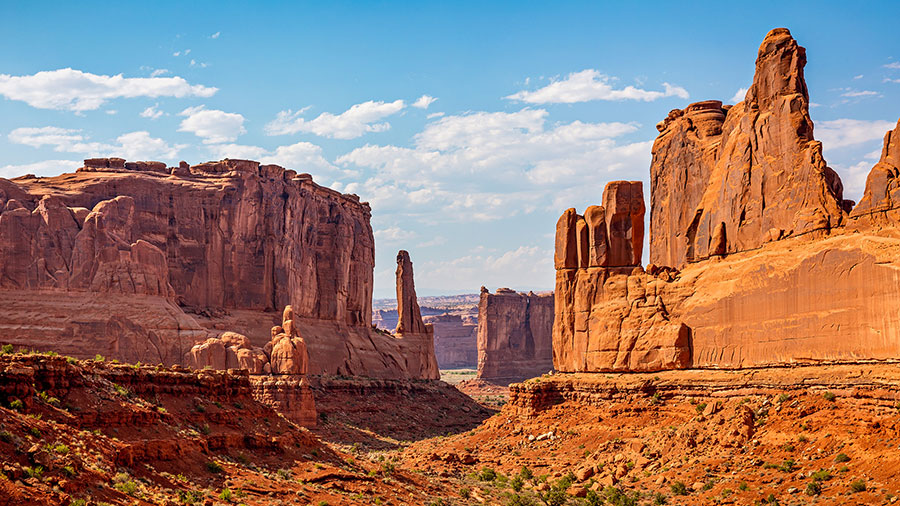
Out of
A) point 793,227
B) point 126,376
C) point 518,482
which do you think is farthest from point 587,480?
point 126,376

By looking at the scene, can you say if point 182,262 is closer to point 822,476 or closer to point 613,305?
point 613,305

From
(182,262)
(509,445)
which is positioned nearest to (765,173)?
(509,445)

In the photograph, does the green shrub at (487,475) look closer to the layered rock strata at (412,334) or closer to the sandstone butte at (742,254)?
the sandstone butte at (742,254)

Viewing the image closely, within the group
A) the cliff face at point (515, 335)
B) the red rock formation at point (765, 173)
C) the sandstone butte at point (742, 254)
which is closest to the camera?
the sandstone butte at point (742, 254)

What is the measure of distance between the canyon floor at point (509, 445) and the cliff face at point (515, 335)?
308ft

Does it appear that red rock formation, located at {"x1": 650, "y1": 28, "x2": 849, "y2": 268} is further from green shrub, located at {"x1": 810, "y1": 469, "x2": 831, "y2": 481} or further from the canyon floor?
green shrub, located at {"x1": 810, "y1": 469, "x2": 831, "y2": 481}

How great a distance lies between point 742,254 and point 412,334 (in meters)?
67.7

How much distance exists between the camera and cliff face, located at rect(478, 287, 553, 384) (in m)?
162

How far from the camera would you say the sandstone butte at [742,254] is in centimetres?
4472

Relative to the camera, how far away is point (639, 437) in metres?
52.3

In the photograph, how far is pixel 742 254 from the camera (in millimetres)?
53312

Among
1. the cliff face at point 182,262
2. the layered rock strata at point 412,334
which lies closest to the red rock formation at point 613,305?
the cliff face at point 182,262

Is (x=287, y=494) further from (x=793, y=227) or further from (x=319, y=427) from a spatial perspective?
(x=319, y=427)

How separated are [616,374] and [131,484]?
35.6 metres
